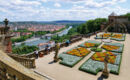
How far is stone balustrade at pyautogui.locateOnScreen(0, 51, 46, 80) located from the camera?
2.71m

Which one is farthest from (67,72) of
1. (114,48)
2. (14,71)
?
(114,48)

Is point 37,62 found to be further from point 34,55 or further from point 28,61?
point 28,61

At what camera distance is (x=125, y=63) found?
42.8 ft

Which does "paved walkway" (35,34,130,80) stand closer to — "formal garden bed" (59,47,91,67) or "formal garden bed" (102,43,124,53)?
"formal garden bed" (59,47,91,67)

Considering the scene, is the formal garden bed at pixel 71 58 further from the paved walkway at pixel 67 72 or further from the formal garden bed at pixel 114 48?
the formal garden bed at pixel 114 48

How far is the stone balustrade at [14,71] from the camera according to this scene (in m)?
2.71

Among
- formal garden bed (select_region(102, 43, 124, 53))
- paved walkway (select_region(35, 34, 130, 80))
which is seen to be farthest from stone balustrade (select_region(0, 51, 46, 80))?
formal garden bed (select_region(102, 43, 124, 53))

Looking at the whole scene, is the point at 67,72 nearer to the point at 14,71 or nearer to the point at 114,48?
the point at 14,71

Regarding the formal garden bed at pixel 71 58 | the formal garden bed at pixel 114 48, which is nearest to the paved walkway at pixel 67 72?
the formal garden bed at pixel 71 58

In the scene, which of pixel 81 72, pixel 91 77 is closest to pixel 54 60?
pixel 81 72

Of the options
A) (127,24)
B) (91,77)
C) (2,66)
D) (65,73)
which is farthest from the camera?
(127,24)

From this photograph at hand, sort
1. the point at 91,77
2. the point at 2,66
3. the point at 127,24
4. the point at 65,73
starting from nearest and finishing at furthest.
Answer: the point at 2,66, the point at 91,77, the point at 65,73, the point at 127,24

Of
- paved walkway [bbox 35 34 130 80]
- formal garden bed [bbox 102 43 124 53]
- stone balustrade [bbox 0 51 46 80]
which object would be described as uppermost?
stone balustrade [bbox 0 51 46 80]

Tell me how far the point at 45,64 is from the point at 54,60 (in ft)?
4.56
